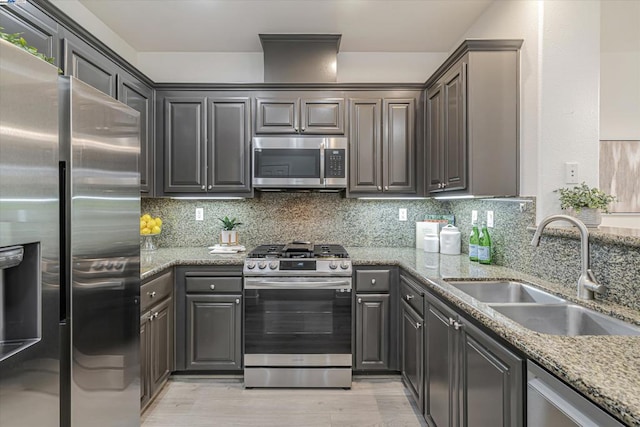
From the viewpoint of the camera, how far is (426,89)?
296 centimetres

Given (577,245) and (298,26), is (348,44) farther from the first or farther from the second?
(577,245)

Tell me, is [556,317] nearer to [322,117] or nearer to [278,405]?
[278,405]

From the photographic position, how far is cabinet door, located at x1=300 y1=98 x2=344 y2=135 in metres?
2.99

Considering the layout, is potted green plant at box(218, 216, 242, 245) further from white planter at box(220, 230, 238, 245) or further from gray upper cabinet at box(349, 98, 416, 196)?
gray upper cabinet at box(349, 98, 416, 196)

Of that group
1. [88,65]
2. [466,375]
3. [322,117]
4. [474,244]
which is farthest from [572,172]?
[88,65]

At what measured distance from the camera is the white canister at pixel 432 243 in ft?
9.77

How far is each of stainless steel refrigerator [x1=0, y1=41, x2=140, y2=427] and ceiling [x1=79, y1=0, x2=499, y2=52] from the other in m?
1.41

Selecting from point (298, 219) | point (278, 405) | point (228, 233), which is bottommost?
point (278, 405)

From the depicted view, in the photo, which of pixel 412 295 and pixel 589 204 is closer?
pixel 589 204

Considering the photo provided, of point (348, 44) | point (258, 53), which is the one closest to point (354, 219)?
point (348, 44)

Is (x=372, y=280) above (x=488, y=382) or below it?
above

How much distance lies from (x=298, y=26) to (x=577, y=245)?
2514mm

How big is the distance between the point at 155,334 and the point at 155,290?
29 cm

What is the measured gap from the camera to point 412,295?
7.63ft
